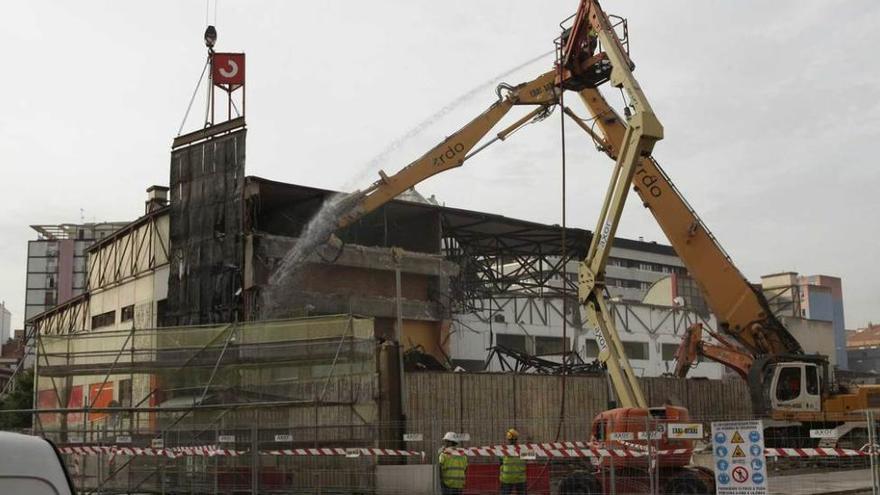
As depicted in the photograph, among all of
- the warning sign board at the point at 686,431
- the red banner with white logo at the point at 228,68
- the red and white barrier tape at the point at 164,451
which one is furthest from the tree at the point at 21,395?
the warning sign board at the point at 686,431

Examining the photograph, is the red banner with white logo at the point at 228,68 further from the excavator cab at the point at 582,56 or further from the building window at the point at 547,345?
the building window at the point at 547,345

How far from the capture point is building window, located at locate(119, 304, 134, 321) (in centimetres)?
3484

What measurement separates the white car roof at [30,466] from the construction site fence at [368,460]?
37.9 feet

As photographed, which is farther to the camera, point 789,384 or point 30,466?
point 789,384

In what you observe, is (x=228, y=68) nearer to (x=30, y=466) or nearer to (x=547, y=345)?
(x=547, y=345)

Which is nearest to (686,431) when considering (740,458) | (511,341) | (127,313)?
(740,458)

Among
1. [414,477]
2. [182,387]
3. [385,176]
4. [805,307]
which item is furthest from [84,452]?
[805,307]

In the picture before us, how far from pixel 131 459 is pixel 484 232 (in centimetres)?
2247

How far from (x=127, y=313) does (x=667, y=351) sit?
2914 centimetres

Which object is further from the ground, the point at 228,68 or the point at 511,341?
the point at 228,68

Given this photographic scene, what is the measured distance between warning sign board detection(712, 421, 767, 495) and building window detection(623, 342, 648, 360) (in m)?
36.9

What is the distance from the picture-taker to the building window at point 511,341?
1723 inches

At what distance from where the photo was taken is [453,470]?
1489cm

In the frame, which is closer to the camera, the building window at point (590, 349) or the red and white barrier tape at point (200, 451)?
the red and white barrier tape at point (200, 451)
